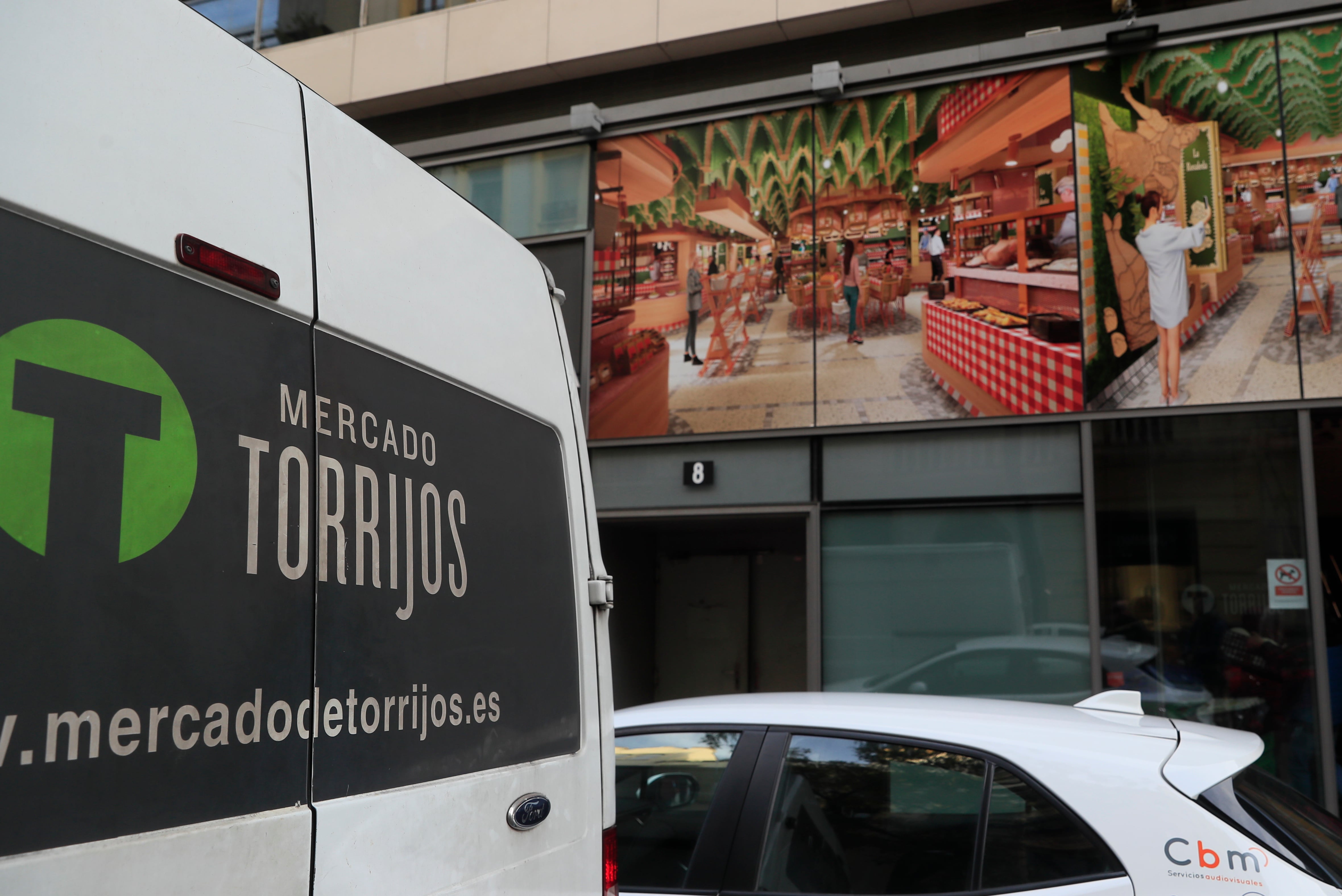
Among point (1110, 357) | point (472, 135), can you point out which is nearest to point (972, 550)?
point (1110, 357)

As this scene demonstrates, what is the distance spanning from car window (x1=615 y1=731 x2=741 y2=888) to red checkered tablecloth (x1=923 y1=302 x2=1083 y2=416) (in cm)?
567

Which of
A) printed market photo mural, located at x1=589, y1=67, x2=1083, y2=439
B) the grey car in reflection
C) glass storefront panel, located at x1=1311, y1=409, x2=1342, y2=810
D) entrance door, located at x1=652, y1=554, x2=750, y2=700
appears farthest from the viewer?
entrance door, located at x1=652, y1=554, x2=750, y2=700

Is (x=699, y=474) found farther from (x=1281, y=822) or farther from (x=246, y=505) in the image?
(x=246, y=505)

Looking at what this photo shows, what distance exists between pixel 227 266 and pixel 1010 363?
752 centimetres

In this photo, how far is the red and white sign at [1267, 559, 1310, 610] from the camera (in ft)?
24.4

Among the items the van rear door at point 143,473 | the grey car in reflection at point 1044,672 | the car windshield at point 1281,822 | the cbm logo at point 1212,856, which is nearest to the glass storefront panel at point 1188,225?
the grey car in reflection at point 1044,672

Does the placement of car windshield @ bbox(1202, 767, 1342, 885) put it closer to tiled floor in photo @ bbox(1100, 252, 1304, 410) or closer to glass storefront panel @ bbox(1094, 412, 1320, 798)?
glass storefront panel @ bbox(1094, 412, 1320, 798)

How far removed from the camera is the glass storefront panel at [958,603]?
7.86 m

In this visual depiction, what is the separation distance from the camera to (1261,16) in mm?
7844

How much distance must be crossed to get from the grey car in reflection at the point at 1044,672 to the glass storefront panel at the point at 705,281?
2.27 m

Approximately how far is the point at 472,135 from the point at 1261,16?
688 centimetres

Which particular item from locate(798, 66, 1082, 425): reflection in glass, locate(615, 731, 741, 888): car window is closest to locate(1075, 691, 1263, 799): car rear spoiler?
locate(615, 731, 741, 888): car window

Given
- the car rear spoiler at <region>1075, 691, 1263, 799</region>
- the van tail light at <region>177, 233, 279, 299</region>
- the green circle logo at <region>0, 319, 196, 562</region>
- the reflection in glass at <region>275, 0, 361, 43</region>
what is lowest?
the car rear spoiler at <region>1075, 691, 1263, 799</region>

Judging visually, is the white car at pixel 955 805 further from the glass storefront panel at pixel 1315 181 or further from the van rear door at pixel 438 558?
the glass storefront panel at pixel 1315 181
